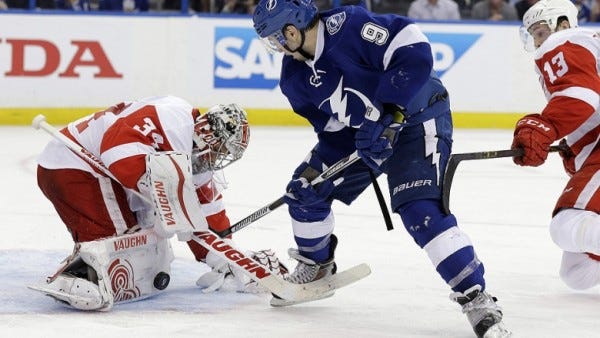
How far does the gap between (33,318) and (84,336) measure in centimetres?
24

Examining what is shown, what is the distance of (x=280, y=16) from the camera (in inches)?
124

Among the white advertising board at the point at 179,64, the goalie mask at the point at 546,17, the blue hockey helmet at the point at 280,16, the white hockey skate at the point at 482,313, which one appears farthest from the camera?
the white advertising board at the point at 179,64

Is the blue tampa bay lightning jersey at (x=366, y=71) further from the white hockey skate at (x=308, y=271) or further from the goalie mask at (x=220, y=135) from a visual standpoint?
the white hockey skate at (x=308, y=271)

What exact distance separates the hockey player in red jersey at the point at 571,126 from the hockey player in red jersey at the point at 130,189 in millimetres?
849

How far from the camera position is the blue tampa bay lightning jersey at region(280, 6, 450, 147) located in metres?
3.08

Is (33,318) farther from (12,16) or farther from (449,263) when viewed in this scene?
(12,16)

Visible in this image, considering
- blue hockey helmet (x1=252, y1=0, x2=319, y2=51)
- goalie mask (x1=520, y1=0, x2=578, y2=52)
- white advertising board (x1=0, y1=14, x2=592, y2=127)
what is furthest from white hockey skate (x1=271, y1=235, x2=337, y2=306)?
white advertising board (x1=0, y1=14, x2=592, y2=127)

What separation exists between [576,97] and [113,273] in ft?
4.55

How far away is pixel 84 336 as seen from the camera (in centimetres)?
302

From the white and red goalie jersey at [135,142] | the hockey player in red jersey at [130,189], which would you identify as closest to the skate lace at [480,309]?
the hockey player in red jersey at [130,189]

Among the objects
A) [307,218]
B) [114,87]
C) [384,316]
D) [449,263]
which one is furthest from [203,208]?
[114,87]

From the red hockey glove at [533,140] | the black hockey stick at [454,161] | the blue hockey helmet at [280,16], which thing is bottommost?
the black hockey stick at [454,161]

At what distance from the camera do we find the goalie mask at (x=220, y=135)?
3.42 metres

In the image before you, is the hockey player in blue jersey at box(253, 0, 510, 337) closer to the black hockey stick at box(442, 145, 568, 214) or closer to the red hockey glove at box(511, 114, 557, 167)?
the black hockey stick at box(442, 145, 568, 214)
